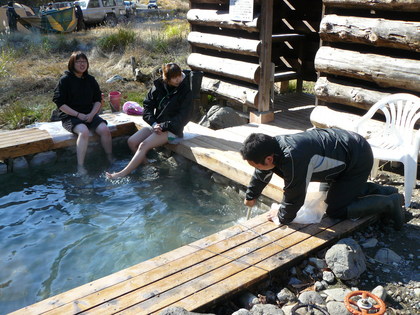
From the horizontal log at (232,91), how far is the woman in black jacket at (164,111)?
1.49 meters

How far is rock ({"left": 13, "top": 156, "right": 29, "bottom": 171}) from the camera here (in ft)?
20.0

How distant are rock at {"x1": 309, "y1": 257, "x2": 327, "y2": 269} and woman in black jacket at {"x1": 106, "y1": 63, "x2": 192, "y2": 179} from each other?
3002 millimetres

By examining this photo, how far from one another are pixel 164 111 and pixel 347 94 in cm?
240

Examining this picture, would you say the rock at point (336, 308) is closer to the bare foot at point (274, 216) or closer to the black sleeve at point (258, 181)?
the bare foot at point (274, 216)

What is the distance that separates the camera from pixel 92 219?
4.77m

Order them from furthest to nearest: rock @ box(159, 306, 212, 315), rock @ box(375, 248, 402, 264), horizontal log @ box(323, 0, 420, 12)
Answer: horizontal log @ box(323, 0, 420, 12)
rock @ box(375, 248, 402, 264)
rock @ box(159, 306, 212, 315)

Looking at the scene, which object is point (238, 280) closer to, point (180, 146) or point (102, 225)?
point (102, 225)

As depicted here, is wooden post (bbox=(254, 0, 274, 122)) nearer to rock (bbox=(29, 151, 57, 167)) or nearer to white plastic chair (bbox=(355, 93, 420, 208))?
white plastic chair (bbox=(355, 93, 420, 208))

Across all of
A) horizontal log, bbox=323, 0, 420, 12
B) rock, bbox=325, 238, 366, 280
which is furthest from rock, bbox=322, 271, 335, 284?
horizontal log, bbox=323, 0, 420, 12

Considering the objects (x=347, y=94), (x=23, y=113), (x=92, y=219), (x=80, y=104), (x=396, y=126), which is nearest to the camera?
(x=396, y=126)

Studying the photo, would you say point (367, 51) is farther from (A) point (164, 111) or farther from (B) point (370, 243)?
(A) point (164, 111)

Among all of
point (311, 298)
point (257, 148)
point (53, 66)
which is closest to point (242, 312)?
point (311, 298)

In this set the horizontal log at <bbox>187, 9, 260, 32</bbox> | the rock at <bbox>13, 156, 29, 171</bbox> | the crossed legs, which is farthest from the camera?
the horizontal log at <bbox>187, 9, 260, 32</bbox>

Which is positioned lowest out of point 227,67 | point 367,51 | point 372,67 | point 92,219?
point 92,219
